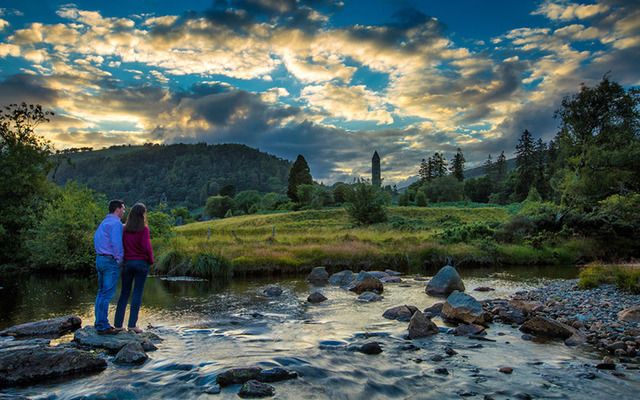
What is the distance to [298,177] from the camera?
93.2 m

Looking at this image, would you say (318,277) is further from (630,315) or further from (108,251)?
(108,251)

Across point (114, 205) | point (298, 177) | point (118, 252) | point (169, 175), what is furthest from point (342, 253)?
point (169, 175)

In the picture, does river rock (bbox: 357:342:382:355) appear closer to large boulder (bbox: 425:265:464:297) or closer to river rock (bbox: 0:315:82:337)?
river rock (bbox: 0:315:82:337)

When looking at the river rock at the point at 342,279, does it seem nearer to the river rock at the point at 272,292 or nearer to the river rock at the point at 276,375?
the river rock at the point at 272,292

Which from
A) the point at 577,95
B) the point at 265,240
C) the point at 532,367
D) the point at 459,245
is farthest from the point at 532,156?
the point at 532,367

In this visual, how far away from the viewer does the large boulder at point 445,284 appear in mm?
19980

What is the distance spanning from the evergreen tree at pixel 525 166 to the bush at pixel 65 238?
84.1 m

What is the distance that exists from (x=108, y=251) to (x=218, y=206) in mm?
98553

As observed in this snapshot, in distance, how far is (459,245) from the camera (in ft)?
114

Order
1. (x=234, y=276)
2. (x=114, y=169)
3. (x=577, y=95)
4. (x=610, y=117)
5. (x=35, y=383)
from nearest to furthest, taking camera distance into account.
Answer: (x=35, y=383) → (x=234, y=276) → (x=610, y=117) → (x=577, y=95) → (x=114, y=169)

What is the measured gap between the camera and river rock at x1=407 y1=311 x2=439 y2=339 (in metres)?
12.3

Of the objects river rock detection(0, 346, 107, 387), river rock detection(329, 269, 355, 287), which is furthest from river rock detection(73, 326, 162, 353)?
river rock detection(329, 269, 355, 287)

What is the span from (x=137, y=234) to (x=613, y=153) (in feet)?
76.2

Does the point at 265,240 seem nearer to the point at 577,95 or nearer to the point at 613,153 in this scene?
the point at 613,153
